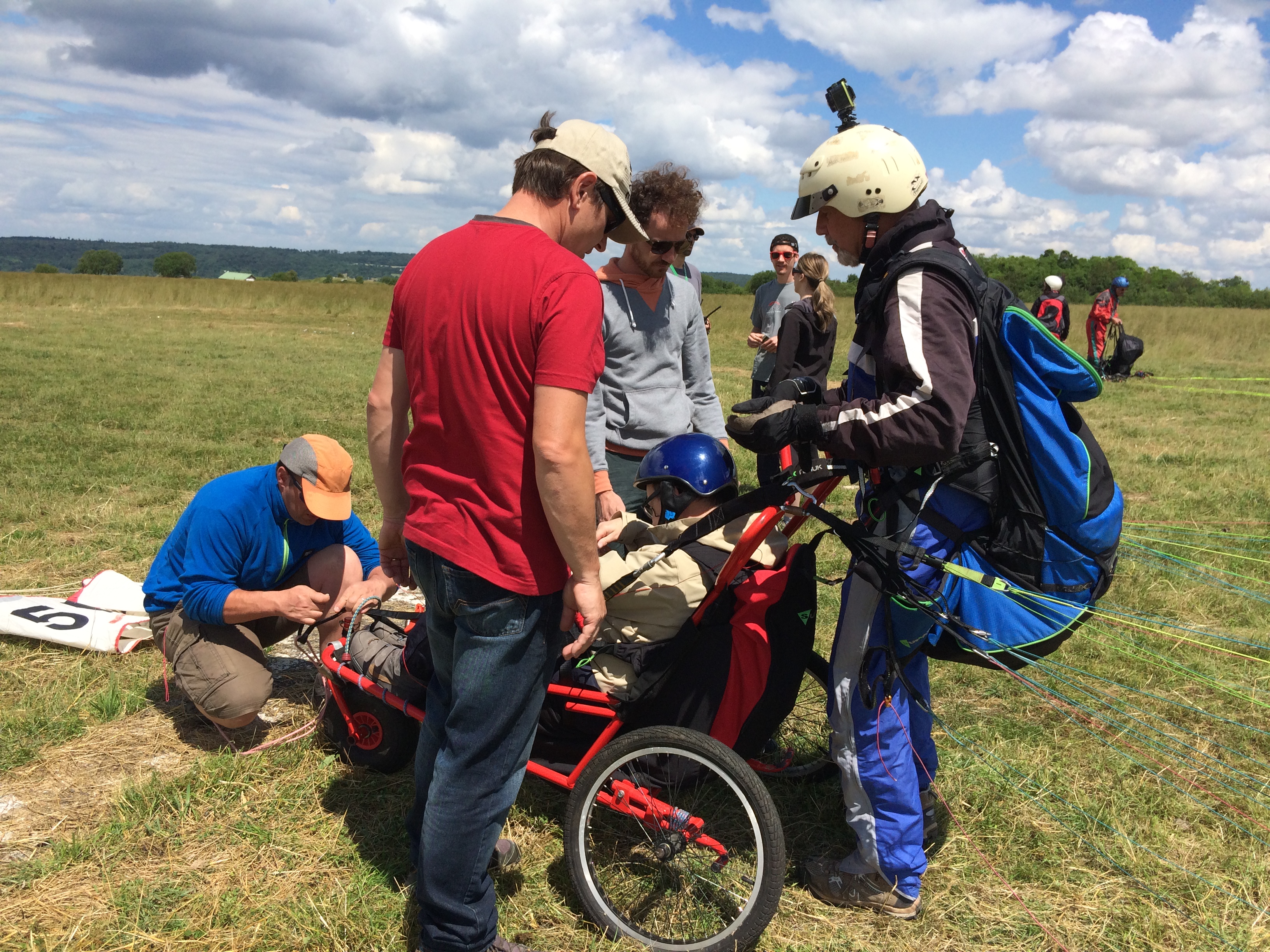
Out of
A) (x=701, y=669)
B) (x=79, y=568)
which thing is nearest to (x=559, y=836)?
(x=701, y=669)

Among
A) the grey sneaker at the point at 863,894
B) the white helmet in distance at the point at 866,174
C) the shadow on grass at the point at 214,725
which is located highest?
the white helmet in distance at the point at 866,174

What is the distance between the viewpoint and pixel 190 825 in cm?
342

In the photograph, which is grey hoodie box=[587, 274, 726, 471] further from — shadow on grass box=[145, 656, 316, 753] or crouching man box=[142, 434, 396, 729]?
A: shadow on grass box=[145, 656, 316, 753]

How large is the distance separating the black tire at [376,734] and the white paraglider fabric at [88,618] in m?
1.50

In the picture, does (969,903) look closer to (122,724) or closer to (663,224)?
(663,224)

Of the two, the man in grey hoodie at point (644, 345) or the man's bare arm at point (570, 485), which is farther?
the man in grey hoodie at point (644, 345)

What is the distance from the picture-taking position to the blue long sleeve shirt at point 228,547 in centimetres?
387

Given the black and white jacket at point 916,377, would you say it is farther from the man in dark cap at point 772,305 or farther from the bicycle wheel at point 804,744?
the man in dark cap at point 772,305

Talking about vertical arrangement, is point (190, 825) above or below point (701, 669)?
below

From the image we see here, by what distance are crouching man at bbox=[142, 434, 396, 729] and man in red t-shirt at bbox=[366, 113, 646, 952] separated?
4.73 ft

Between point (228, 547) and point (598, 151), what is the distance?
8.55 feet

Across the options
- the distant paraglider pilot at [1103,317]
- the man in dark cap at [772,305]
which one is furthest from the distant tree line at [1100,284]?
the man in dark cap at [772,305]

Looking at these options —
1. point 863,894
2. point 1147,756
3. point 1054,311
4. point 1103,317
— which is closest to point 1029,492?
point 863,894

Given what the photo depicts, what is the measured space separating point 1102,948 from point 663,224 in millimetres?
3221
